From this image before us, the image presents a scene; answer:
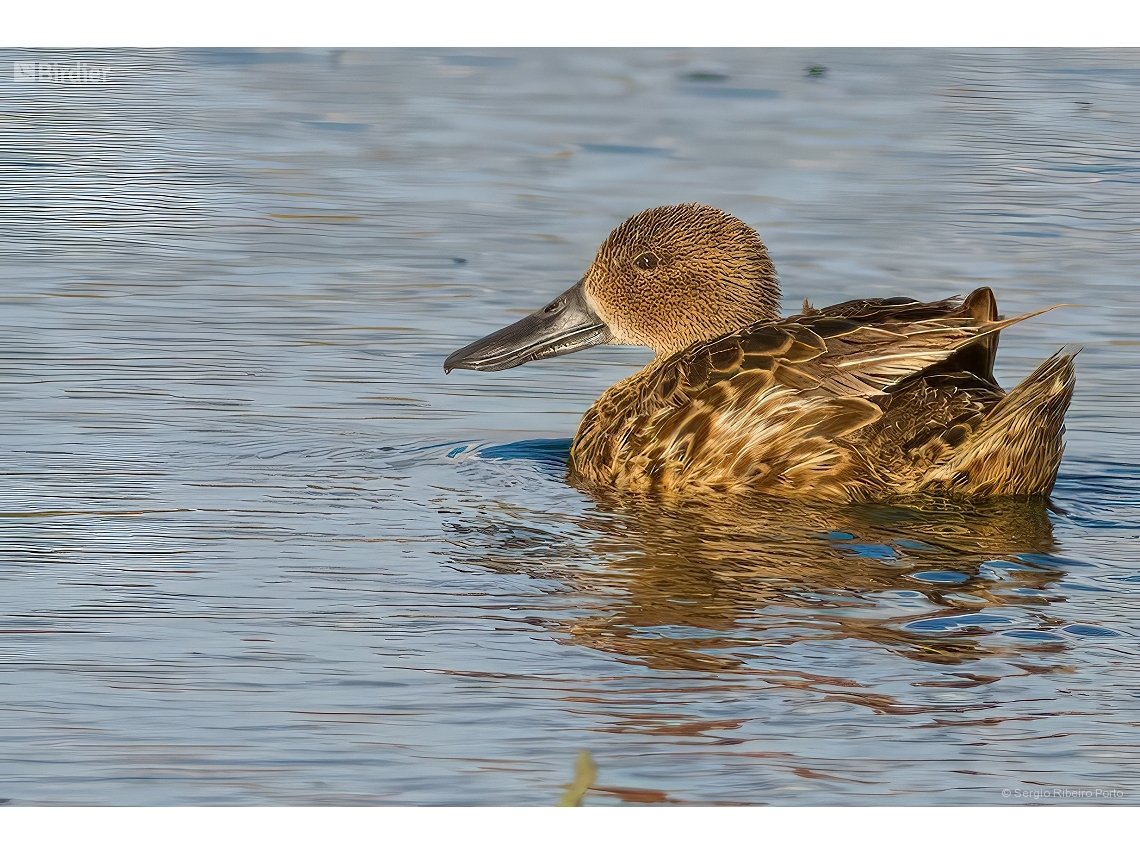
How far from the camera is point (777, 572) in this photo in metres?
6.56

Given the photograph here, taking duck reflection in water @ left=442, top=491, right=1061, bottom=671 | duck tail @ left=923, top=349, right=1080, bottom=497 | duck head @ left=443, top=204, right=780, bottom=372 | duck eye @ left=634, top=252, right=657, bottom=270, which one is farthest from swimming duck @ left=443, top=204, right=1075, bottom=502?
duck eye @ left=634, top=252, right=657, bottom=270

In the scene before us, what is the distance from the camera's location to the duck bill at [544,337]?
8.66m

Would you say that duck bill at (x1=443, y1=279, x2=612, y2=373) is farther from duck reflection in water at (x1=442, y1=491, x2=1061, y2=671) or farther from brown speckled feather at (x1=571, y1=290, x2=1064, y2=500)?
duck reflection in water at (x1=442, y1=491, x2=1061, y2=671)

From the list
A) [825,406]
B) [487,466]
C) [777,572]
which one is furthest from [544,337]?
[777,572]

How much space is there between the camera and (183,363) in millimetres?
9117

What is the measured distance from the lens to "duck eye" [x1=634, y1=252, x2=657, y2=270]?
8625mm

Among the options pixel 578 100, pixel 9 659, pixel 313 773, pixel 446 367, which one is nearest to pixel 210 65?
pixel 578 100

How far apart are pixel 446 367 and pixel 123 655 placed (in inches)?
124

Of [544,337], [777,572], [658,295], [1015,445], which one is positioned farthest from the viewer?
[544,337]

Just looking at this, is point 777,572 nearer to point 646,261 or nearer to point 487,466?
point 487,466

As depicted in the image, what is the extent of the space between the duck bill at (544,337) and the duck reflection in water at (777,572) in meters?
1.15

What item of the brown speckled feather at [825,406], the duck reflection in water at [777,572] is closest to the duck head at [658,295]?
the brown speckled feather at [825,406]

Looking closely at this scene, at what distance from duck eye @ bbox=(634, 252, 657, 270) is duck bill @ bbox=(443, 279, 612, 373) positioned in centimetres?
32

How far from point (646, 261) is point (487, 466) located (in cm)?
130
